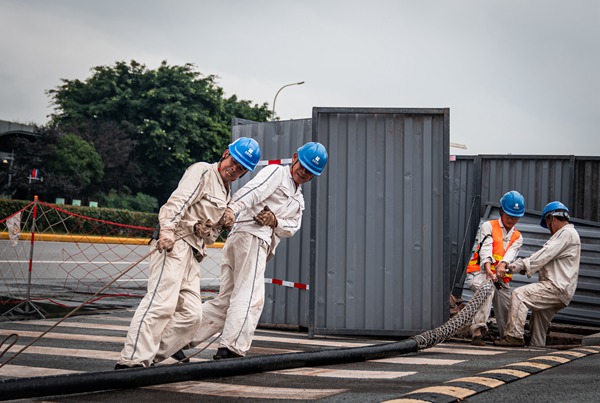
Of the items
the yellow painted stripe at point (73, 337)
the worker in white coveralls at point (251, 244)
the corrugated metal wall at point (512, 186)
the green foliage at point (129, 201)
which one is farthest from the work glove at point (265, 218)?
the green foliage at point (129, 201)

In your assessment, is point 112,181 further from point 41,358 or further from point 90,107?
point 41,358

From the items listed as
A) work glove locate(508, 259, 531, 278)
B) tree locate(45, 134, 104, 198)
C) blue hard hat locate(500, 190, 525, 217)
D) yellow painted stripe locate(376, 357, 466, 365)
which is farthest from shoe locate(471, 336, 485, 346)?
tree locate(45, 134, 104, 198)

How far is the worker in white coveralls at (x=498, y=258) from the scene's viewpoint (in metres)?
8.89

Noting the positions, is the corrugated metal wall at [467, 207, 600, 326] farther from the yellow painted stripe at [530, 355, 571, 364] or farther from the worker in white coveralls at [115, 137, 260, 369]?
the worker in white coveralls at [115, 137, 260, 369]

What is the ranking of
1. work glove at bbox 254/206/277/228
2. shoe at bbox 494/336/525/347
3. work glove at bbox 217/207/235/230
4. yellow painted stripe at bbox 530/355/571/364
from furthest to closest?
shoe at bbox 494/336/525/347 → yellow painted stripe at bbox 530/355/571/364 → work glove at bbox 254/206/277/228 → work glove at bbox 217/207/235/230

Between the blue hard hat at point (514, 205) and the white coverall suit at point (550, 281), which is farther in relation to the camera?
the blue hard hat at point (514, 205)

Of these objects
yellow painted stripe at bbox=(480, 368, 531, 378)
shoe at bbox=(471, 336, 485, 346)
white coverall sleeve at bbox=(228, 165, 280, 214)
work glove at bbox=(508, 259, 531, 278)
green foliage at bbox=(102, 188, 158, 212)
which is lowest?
shoe at bbox=(471, 336, 485, 346)

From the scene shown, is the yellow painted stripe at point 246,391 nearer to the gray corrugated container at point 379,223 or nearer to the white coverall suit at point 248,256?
the white coverall suit at point 248,256

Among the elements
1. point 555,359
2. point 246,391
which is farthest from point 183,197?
point 555,359

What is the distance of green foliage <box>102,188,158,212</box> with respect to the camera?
44.7 meters

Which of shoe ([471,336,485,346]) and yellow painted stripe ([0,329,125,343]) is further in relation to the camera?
shoe ([471,336,485,346])

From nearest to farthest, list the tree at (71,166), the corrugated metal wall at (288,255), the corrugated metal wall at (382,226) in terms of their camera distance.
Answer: the corrugated metal wall at (382,226) → the corrugated metal wall at (288,255) → the tree at (71,166)

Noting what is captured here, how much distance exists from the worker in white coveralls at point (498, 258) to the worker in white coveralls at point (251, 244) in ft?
10.6

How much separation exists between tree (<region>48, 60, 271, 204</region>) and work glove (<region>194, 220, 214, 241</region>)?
42.1m
